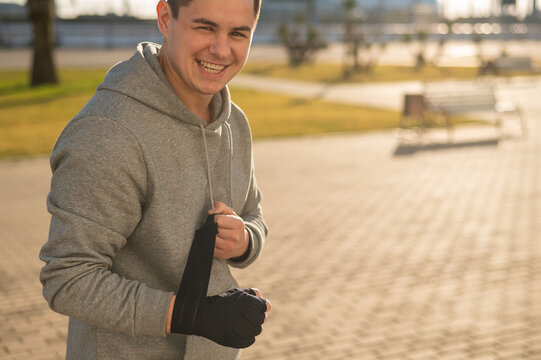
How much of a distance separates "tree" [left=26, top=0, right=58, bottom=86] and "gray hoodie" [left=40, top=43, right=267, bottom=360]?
22.2 metres

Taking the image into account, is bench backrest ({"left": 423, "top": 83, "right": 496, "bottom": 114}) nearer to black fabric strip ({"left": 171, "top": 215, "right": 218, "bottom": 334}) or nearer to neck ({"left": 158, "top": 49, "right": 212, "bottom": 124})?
neck ({"left": 158, "top": 49, "right": 212, "bottom": 124})

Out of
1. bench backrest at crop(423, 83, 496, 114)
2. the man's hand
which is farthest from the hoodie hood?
bench backrest at crop(423, 83, 496, 114)

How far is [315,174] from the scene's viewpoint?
390 inches

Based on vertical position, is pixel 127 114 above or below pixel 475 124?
above

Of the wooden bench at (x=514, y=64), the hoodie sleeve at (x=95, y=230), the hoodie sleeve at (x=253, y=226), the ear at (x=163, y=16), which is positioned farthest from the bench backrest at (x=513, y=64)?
the hoodie sleeve at (x=95, y=230)

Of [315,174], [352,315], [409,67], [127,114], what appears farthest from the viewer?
[409,67]

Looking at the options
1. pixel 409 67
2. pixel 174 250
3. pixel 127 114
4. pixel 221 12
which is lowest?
pixel 409 67

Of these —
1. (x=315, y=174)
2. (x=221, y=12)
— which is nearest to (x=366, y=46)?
(x=315, y=174)

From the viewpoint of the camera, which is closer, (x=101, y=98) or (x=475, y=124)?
(x=101, y=98)

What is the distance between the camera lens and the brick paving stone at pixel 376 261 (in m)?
4.38

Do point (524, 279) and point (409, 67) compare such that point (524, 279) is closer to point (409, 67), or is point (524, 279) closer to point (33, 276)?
point (33, 276)

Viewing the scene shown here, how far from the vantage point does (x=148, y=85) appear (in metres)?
1.70

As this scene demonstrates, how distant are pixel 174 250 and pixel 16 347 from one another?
2961mm

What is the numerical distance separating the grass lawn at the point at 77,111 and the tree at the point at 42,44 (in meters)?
0.58
